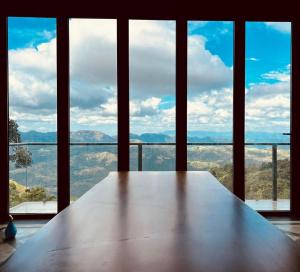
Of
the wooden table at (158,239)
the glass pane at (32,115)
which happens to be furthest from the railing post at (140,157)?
the wooden table at (158,239)

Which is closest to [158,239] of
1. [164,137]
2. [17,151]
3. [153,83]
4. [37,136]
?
[164,137]

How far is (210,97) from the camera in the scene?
177 inches

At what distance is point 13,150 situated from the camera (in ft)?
14.6

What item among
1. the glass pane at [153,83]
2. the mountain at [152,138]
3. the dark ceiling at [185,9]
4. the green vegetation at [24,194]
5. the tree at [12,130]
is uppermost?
the dark ceiling at [185,9]

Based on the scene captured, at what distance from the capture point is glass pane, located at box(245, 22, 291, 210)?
4461 millimetres

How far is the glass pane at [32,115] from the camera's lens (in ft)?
14.5

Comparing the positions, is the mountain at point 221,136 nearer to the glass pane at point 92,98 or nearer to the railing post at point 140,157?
the railing post at point 140,157

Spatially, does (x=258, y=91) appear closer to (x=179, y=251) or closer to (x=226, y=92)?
(x=226, y=92)

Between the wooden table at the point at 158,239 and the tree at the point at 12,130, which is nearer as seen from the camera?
the wooden table at the point at 158,239

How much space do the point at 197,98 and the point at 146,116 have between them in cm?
78

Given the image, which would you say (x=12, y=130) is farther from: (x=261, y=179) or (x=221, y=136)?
(x=261, y=179)

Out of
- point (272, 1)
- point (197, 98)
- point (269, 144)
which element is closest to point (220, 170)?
point (269, 144)

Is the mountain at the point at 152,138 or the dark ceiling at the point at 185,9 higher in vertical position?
the dark ceiling at the point at 185,9

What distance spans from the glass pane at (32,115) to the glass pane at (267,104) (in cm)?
280
